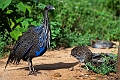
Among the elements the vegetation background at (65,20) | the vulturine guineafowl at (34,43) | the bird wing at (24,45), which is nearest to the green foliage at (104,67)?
the vulturine guineafowl at (34,43)

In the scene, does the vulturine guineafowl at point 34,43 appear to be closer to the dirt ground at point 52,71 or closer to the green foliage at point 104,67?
the dirt ground at point 52,71

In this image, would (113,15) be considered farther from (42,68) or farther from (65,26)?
(42,68)

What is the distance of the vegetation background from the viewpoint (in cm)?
933

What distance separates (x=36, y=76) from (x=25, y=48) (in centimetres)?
60

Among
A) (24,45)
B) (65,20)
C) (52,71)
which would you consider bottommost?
(52,71)

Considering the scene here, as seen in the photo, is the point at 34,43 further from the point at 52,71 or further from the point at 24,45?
the point at 52,71

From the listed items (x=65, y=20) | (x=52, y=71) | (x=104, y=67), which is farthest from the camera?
(x=65, y=20)

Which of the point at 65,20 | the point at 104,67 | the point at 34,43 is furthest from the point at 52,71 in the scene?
the point at 65,20

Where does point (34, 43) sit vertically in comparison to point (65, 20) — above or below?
above

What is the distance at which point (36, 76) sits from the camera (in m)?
6.98

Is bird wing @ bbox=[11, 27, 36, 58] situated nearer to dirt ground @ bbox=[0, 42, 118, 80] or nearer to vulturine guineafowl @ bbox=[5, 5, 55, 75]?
vulturine guineafowl @ bbox=[5, 5, 55, 75]

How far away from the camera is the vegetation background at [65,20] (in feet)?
30.6

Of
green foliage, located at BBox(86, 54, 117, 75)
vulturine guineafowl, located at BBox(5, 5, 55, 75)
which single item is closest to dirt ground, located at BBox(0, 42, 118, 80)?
green foliage, located at BBox(86, 54, 117, 75)

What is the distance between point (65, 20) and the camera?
1134cm
